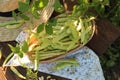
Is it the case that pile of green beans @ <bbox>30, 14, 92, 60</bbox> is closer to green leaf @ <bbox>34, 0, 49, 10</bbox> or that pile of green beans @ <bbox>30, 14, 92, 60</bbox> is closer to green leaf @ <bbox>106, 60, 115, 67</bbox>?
green leaf @ <bbox>34, 0, 49, 10</bbox>

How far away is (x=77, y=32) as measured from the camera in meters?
1.68

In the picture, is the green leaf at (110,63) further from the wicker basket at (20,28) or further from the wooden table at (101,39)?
the wicker basket at (20,28)

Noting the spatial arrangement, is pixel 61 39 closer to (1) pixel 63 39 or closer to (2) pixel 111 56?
(1) pixel 63 39

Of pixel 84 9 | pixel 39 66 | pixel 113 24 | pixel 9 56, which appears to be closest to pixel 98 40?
pixel 113 24

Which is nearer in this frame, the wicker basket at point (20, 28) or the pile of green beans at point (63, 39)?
the pile of green beans at point (63, 39)

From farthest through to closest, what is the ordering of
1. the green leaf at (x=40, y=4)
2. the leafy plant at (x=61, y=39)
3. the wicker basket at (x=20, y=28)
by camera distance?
the wicker basket at (x=20, y=28) < the leafy plant at (x=61, y=39) < the green leaf at (x=40, y=4)

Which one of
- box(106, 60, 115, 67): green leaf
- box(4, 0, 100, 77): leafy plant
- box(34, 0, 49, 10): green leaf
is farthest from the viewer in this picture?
box(106, 60, 115, 67): green leaf

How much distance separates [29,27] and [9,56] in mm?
227

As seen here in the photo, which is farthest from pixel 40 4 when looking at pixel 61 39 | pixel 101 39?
pixel 101 39

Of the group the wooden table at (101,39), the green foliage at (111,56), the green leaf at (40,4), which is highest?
the green leaf at (40,4)

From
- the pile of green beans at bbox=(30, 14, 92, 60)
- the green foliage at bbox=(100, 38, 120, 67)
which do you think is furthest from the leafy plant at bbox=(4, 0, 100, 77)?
the green foliage at bbox=(100, 38, 120, 67)

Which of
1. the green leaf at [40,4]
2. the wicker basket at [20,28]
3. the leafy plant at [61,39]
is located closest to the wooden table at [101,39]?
the leafy plant at [61,39]

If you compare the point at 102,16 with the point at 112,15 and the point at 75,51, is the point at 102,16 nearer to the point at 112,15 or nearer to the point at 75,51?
the point at 112,15

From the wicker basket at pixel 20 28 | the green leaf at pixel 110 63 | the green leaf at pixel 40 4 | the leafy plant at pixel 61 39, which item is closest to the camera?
the green leaf at pixel 40 4
